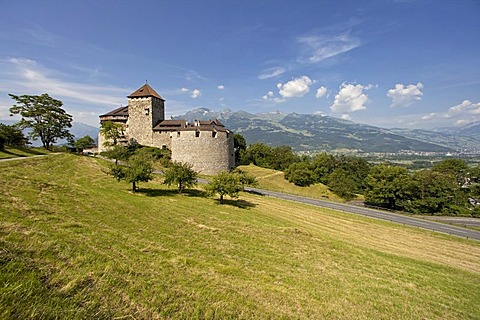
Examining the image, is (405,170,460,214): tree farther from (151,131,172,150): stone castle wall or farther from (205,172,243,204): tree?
(151,131,172,150): stone castle wall

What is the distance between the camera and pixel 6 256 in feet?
14.4

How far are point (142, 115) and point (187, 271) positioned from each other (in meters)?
58.2

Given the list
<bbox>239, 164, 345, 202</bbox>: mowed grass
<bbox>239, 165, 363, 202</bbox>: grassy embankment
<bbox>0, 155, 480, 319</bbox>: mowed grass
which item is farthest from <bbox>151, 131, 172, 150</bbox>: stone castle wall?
<bbox>0, 155, 480, 319</bbox>: mowed grass

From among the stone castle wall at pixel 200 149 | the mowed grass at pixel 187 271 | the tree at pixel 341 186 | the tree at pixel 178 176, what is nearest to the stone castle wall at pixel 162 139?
the stone castle wall at pixel 200 149

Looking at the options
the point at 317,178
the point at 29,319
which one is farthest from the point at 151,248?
the point at 317,178

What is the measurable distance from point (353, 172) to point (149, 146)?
68.8 m

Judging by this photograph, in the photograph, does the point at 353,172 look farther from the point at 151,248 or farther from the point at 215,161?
the point at 151,248

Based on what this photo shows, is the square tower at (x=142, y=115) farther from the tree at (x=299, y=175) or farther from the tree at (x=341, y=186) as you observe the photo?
the tree at (x=341, y=186)

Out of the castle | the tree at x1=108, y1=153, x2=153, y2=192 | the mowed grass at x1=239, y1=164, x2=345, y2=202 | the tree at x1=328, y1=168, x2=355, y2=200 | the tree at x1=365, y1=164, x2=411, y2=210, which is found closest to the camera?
the tree at x1=108, y1=153, x2=153, y2=192

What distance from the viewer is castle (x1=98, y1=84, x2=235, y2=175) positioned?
2064 inches

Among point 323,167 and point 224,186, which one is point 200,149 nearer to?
point 224,186

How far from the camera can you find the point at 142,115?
57875 millimetres

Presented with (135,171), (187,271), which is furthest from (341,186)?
(187,271)

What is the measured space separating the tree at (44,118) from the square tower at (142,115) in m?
15.7
